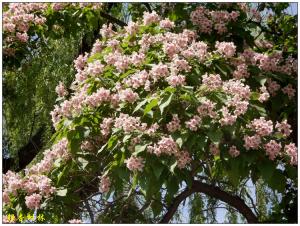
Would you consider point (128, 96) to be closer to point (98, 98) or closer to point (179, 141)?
point (98, 98)

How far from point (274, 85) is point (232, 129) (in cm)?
105

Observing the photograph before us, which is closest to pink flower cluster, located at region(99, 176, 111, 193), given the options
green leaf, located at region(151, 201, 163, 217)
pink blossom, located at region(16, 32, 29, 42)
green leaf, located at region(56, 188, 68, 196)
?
green leaf, located at region(56, 188, 68, 196)

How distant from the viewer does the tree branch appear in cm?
500

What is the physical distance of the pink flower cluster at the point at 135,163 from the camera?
3701mm

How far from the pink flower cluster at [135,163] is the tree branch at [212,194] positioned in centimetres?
139

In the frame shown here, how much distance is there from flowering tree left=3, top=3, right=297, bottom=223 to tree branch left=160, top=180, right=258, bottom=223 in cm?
1

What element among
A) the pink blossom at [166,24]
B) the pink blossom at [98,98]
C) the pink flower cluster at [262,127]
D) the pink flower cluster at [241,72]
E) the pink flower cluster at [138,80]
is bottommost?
the pink flower cluster at [262,127]

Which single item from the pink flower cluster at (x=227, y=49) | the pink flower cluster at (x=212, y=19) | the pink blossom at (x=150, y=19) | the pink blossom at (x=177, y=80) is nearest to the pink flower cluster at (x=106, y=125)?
the pink blossom at (x=177, y=80)

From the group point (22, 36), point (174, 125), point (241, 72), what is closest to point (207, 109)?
point (174, 125)

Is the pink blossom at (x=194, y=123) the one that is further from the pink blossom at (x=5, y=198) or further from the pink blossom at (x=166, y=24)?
the pink blossom at (x=5, y=198)

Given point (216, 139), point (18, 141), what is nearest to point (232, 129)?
point (216, 139)

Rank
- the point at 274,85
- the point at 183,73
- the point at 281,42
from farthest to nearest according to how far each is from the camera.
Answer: the point at 281,42 < the point at 274,85 < the point at 183,73

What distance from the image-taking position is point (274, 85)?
4.55 metres

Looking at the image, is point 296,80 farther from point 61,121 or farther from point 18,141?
point 18,141
